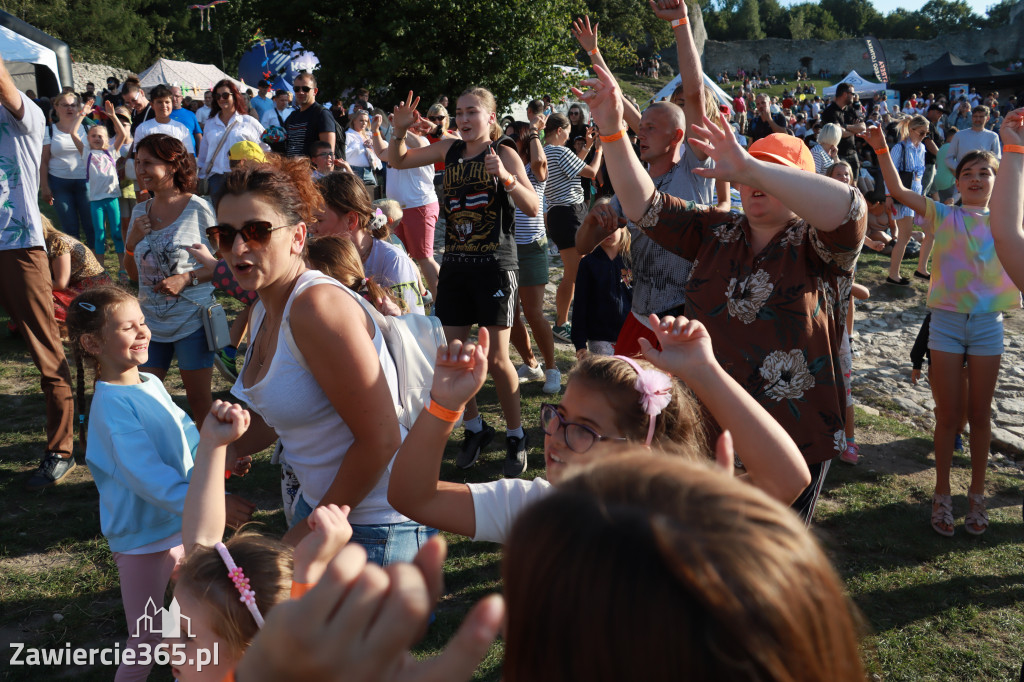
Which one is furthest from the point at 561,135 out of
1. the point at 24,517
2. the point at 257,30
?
the point at 257,30

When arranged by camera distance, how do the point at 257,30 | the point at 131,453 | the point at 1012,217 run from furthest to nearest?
the point at 257,30
the point at 1012,217
the point at 131,453

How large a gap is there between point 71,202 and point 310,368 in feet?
27.9

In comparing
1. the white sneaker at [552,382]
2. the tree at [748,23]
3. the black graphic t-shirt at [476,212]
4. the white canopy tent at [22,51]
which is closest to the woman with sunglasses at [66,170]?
the white canopy tent at [22,51]

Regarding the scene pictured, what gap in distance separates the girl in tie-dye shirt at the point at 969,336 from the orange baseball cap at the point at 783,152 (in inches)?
76.0

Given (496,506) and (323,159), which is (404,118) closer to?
(323,159)

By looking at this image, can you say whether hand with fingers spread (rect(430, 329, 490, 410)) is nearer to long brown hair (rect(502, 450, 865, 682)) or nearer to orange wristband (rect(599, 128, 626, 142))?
long brown hair (rect(502, 450, 865, 682))

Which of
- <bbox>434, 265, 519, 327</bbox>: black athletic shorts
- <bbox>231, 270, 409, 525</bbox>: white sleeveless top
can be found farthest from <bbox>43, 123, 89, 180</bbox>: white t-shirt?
<bbox>231, 270, 409, 525</bbox>: white sleeveless top

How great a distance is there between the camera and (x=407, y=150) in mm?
5266

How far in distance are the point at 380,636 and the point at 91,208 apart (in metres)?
9.58

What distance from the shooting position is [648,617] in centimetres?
75

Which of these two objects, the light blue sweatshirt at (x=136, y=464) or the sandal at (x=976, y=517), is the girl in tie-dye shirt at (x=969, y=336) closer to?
the sandal at (x=976, y=517)

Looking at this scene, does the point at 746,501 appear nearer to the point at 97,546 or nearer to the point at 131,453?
the point at 131,453

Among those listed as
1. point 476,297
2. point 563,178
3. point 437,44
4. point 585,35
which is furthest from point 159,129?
point 437,44

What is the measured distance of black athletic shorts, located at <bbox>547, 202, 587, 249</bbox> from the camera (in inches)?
311
